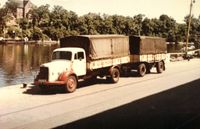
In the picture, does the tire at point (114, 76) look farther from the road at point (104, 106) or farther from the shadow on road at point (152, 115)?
the shadow on road at point (152, 115)

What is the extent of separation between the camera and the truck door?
810 inches

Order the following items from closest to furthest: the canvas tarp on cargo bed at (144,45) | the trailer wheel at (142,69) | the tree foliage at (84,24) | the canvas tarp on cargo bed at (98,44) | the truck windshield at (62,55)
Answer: the truck windshield at (62,55) < the canvas tarp on cargo bed at (98,44) < the trailer wheel at (142,69) < the canvas tarp on cargo bed at (144,45) < the tree foliage at (84,24)

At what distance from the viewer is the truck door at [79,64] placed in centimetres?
2058

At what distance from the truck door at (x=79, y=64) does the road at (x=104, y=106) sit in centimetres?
100

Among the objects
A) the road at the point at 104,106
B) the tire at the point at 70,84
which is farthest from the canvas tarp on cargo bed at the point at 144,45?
the tire at the point at 70,84

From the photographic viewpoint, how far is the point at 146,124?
42.3 feet

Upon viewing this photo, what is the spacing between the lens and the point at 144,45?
27797 mm

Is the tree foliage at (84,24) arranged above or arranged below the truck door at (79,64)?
above

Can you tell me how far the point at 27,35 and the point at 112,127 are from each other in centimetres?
11710

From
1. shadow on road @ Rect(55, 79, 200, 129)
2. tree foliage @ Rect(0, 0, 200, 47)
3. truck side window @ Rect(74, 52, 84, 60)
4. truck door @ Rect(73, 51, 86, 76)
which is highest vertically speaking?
tree foliage @ Rect(0, 0, 200, 47)

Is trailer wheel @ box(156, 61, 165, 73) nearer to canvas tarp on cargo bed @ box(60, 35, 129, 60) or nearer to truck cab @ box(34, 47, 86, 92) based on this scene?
canvas tarp on cargo bed @ box(60, 35, 129, 60)


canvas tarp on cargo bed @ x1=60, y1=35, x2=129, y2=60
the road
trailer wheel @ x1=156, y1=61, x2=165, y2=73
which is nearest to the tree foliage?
trailer wheel @ x1=156, y1=61, x2=165, y2=73

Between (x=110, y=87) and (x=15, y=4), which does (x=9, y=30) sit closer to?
(x=15, y=4)

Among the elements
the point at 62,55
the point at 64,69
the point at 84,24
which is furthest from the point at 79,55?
the point at 84,24
